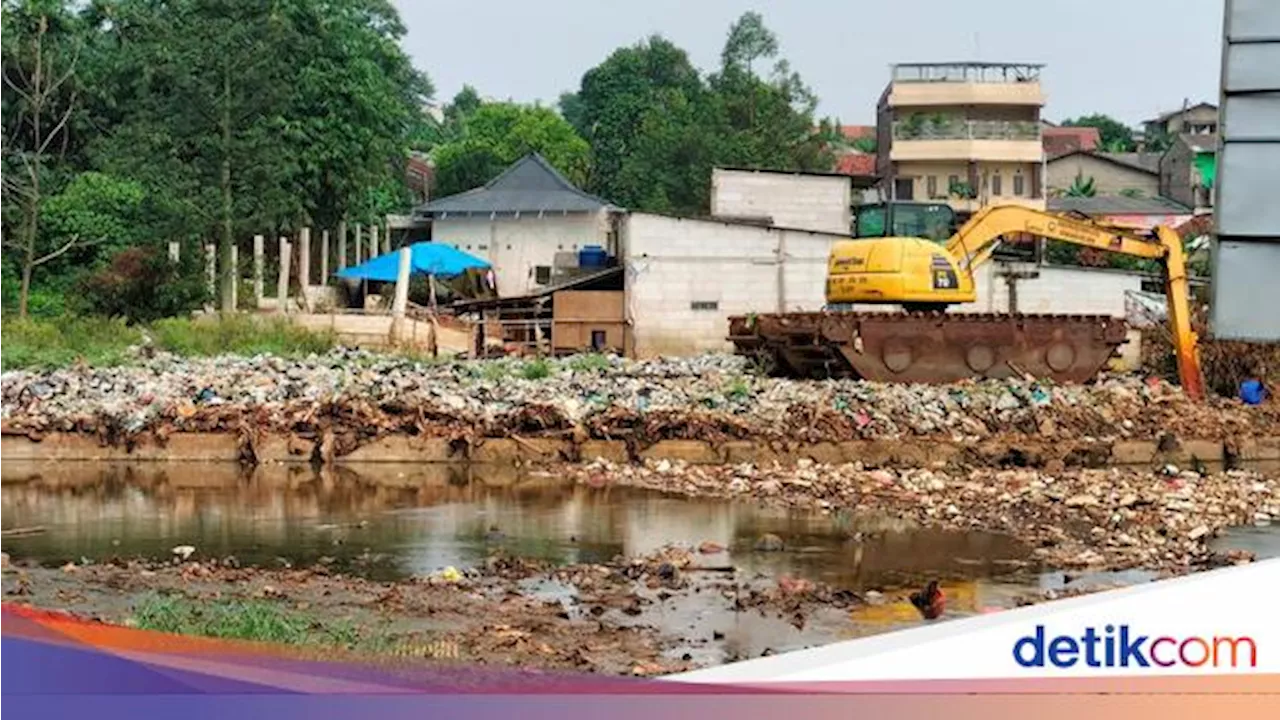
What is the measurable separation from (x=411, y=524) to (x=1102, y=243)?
1166 centimetres

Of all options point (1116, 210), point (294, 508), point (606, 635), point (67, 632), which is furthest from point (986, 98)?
point (67, 632)

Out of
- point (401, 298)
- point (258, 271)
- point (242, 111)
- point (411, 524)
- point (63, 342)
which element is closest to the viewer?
point (411, 524)

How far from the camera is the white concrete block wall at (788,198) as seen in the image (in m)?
33.5

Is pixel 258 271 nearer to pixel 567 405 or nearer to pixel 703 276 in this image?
pixel 703 276

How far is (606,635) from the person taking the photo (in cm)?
801

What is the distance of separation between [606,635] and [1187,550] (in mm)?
5125

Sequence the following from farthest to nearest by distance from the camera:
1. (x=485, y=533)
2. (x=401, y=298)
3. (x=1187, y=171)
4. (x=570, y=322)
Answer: (x=1187, y=171), (x=570, y=322), (x=401, y=298), (x=485, y=533)

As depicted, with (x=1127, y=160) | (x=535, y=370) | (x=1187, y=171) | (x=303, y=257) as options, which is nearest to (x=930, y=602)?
(x=535, y=370)

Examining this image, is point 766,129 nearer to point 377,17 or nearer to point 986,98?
point 986,98

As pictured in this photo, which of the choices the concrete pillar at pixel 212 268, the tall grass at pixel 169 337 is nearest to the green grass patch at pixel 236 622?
the tall grass at pixel 169 337

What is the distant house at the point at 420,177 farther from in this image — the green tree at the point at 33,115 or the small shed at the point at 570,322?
the small shed at the point at 570,322

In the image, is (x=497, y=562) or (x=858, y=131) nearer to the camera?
(x=497, y=562)

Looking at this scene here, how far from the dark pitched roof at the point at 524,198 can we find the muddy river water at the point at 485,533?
1962 centimetres

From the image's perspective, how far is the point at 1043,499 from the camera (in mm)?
14023
